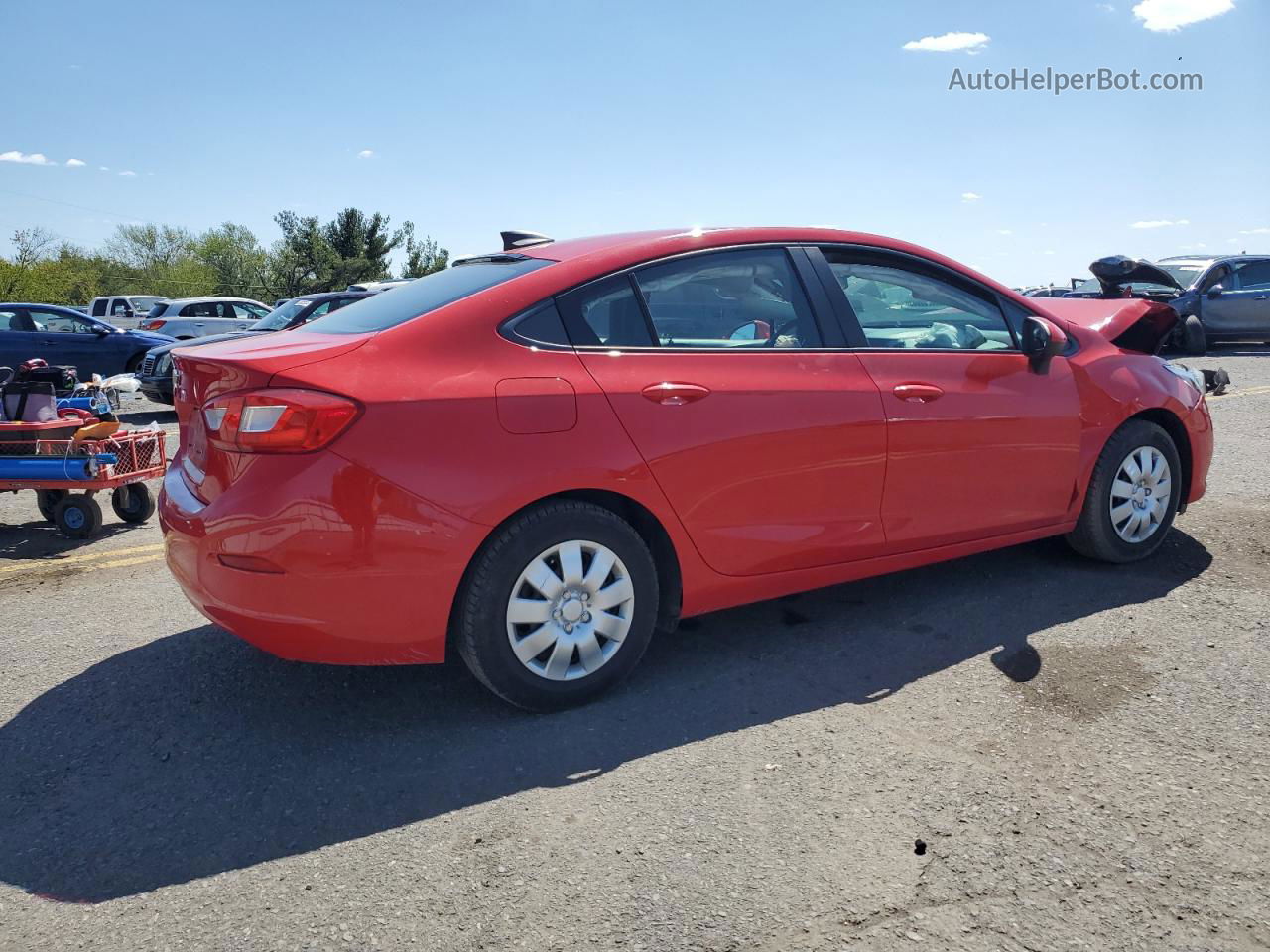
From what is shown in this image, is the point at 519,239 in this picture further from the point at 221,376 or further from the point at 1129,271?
the point at 1129,271

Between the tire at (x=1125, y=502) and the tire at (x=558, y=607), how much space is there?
2404 mm

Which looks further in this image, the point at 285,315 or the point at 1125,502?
the point at 285,315

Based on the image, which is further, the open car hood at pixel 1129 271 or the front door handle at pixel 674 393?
the open car hood at pixel 1129 271

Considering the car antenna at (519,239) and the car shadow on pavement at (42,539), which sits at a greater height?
the car antenna at (519,239)

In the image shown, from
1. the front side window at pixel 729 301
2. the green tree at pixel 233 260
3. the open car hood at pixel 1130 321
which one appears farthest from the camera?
the green tree at pixel 233 260

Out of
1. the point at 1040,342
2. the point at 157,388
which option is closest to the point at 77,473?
the point at 1040,342

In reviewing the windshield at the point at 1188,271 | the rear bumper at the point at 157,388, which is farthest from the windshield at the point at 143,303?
the windshield at the point at 1188,271

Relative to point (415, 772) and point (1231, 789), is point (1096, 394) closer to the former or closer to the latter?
point (1231, 789)

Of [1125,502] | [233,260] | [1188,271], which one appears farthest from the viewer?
[233,260]

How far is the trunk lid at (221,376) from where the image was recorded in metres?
3.11

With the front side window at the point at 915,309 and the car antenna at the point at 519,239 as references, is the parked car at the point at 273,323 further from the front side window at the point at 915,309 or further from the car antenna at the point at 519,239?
the front side window at the point at 915,309

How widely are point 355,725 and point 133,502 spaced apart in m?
3.94

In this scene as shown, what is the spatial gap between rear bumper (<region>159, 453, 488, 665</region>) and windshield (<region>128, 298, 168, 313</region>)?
31096 mm

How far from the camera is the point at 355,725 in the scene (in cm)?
336
